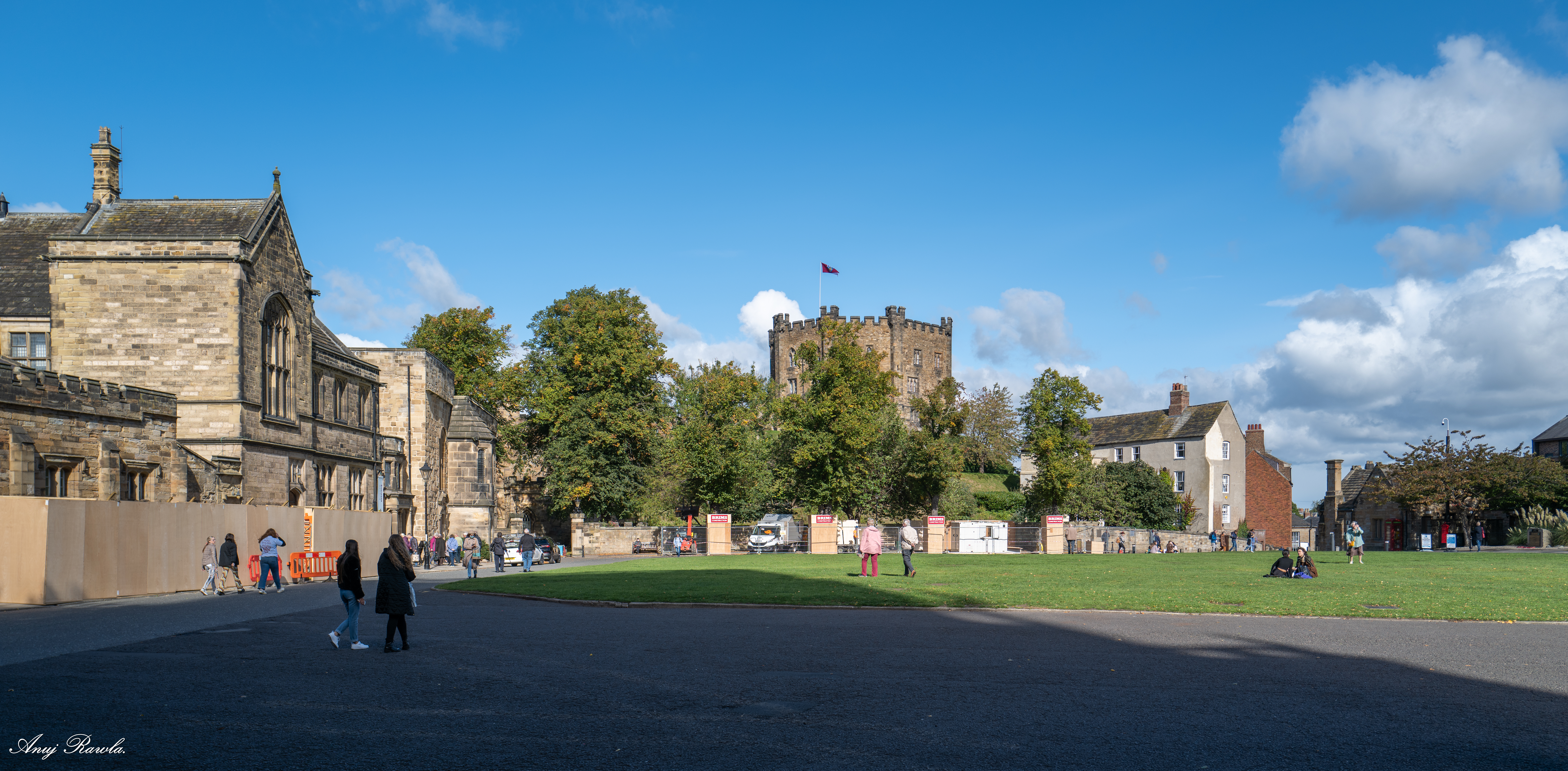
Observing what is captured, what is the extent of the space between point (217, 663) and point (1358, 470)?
106m

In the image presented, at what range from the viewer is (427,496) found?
48406 millimetres

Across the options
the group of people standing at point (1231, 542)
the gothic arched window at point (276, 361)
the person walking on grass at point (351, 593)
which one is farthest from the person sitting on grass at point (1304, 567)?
the group of people standing at point (1231, 542)

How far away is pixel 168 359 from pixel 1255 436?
81.2 metres

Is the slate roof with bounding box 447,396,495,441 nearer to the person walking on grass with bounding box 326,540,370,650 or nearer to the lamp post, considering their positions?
the lamp post

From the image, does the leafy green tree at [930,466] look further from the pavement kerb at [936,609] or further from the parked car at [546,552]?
the pavement kerb at [936,609]

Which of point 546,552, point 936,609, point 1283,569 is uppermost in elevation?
point 936,609

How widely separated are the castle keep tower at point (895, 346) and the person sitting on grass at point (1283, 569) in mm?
83296

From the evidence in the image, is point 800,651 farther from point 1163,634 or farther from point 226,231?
point 226,231

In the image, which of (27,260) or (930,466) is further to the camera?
(930,466)

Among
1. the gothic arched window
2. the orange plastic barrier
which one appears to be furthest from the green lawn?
the gothic arched window

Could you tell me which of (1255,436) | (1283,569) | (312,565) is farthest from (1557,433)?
(312,565)

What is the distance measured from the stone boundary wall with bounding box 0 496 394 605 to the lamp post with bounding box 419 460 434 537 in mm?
18103

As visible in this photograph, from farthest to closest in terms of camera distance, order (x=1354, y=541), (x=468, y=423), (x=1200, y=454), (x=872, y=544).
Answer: (x=1200, y=454) < (x=468, y=423) < (x=1354, y=541) < (x=872, y=544)

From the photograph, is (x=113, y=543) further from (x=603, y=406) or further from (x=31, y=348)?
(x=603, y=406)
